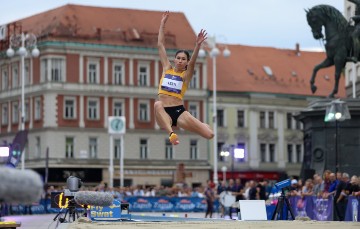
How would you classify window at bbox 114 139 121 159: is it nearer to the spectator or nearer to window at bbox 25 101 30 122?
window at bbox 25 101 30 122

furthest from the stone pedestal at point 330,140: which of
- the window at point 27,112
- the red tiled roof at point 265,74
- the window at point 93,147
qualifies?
the red tiled roof at point 265,74

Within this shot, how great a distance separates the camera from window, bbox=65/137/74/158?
9425cm

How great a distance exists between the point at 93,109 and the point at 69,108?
229 centimetres

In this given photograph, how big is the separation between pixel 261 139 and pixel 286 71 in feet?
23.6

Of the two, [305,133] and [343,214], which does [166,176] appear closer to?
[305,133]

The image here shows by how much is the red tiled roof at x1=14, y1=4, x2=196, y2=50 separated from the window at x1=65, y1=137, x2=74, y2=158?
8243 millimetres

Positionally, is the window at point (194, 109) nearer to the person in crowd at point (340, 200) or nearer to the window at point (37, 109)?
the window at point (37, 109)

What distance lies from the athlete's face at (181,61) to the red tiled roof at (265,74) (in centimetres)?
8462

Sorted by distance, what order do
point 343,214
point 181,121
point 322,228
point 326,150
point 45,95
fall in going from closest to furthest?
point 322,228 → point 181,121 → point 343,214 → point 326,150 → point 45,95

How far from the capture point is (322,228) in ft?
42.7

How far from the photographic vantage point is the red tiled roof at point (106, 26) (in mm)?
94500

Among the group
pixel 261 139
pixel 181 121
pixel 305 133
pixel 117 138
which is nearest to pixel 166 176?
pixel 117 138

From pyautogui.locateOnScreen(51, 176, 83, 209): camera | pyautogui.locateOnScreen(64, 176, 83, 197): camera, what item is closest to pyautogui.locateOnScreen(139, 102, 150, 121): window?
pyautogui.locateOnScreen(51, 176, 83, 209): camera

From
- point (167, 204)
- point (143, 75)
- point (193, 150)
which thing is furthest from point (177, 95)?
point (193, 150)
